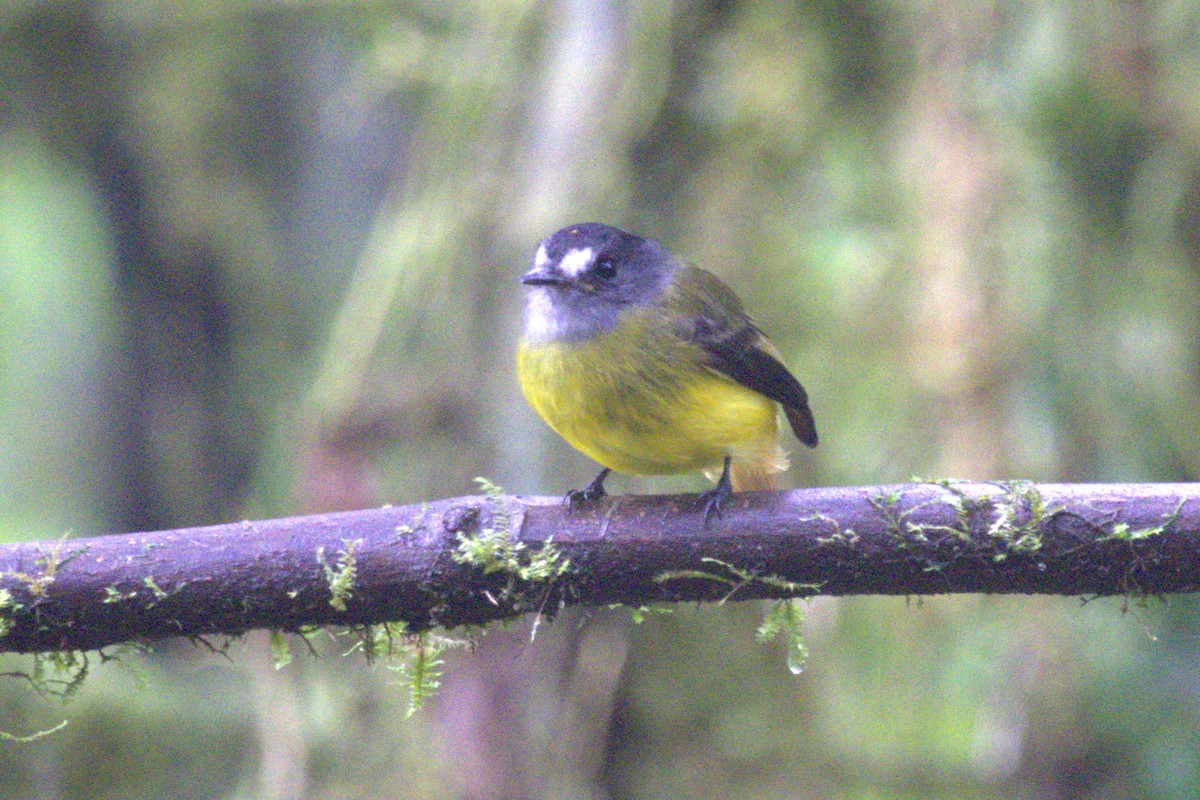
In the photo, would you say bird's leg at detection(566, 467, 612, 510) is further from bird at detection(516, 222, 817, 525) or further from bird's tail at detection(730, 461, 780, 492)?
bird's tail at detection(730, 461, 780, 492)

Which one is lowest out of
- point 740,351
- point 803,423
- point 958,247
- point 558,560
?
point 803,423

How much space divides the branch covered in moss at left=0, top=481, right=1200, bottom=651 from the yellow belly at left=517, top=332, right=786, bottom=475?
0.64 metres

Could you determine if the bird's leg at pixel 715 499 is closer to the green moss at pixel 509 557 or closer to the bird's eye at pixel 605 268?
the green moss at pixel 509 557

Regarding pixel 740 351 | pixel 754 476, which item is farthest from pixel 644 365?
pixel 754 476

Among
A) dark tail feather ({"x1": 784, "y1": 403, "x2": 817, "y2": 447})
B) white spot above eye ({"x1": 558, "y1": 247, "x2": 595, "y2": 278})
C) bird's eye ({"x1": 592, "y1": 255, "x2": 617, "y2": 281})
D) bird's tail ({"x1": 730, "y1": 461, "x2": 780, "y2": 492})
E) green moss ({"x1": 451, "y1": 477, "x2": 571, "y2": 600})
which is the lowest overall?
bird's tail ({"x1": 730, "y1": 461, "x2": 780, "y2": 492})

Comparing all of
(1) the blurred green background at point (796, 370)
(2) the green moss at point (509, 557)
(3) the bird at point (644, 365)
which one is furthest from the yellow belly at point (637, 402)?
(2) the green moss at point (509, 557)

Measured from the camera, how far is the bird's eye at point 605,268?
3449 millimetres

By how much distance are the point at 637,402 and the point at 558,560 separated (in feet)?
2.55

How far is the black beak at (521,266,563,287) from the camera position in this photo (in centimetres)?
335

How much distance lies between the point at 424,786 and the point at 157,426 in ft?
12.9

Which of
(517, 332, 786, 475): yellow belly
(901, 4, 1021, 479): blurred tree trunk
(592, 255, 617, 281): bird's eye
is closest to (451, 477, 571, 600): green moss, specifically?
(517, 332, 786, 475): yellow belly

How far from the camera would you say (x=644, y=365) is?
319cm

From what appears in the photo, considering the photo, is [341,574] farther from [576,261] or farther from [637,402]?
[576,261]

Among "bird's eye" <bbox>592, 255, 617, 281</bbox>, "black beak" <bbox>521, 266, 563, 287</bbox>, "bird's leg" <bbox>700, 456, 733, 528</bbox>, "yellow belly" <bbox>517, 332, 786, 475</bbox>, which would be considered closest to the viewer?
"bird's leg" <bbox>700, 456, 733, 528</bbox>
